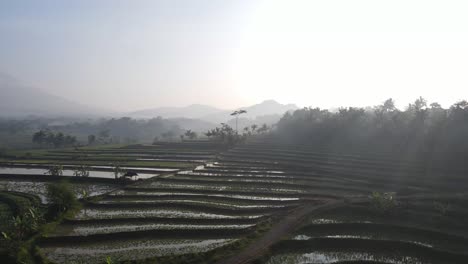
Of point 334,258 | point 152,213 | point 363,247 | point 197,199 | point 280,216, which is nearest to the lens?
point 334,258

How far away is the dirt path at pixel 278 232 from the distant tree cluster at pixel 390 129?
2170cm

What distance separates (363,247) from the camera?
650 inches

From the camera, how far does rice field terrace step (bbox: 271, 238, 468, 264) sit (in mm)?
15594

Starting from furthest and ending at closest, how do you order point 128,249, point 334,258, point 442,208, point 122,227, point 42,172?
point 42,172, point 442,208, point 122,227, point 128,249, point 334,258

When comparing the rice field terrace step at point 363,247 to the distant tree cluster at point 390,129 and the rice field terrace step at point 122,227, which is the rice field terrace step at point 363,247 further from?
the distant tree cluster at point 390,129

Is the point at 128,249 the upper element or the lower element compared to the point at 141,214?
lower

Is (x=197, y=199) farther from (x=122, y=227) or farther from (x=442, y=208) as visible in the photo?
(x=442, y=208)

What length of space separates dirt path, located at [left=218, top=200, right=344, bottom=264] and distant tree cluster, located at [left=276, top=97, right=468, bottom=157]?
21.7 meters

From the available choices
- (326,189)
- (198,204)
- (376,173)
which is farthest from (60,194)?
(376,173)

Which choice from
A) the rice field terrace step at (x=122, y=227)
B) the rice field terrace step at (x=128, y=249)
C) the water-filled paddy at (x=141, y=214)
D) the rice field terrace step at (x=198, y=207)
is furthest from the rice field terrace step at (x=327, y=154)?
the rice field terrace step at (x=128, y=249)

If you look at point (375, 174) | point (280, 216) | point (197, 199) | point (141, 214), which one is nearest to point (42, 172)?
point (141, 214)

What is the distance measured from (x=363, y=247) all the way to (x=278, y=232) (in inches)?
176

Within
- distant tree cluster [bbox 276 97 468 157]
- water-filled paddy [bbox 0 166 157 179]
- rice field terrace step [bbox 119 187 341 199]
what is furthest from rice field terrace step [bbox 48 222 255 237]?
distant tree cluster [bbox 276 97 468 157]

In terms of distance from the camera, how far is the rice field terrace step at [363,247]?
614 inches
